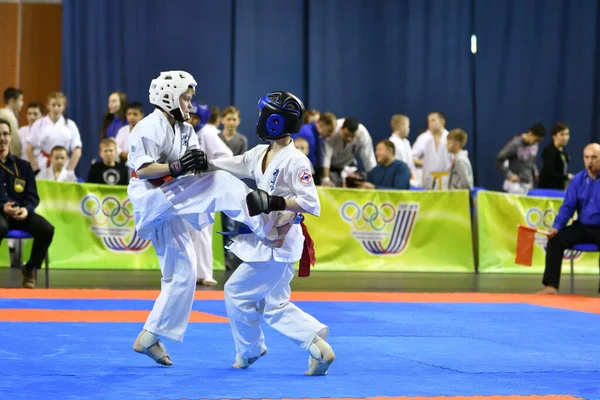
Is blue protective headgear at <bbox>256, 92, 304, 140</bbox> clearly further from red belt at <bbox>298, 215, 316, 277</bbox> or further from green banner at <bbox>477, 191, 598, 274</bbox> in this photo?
green banner at <bbox>477, 191, 598, 274</bbox>

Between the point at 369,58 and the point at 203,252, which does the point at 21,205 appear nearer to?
the point at 203,252

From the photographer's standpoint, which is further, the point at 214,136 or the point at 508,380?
the point at 214,136

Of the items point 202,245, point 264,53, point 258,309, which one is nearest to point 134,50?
point 264,53

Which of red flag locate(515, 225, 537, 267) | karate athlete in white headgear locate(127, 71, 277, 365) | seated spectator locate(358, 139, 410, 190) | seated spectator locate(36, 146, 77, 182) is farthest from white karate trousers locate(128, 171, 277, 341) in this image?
seated spectator locate(358, 139, 410, 190)

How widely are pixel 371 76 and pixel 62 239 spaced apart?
22.3 ft

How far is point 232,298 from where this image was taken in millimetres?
4715

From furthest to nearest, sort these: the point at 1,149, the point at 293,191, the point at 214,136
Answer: the point at 214,136 → the point at 1,149 → the point at 293,191

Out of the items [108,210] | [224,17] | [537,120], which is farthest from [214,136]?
[537,120]

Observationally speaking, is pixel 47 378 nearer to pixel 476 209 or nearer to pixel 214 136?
pixel 214 136

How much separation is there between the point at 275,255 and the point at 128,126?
7094mm

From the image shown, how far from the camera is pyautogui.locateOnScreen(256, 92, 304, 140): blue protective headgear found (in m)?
4.71

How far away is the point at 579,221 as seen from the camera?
9789 millimetres

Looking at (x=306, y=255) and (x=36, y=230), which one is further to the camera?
(x=36, y=230)

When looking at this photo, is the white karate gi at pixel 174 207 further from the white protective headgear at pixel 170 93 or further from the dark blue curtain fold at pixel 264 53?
the dark blue curtain fold at pixel 264 53
